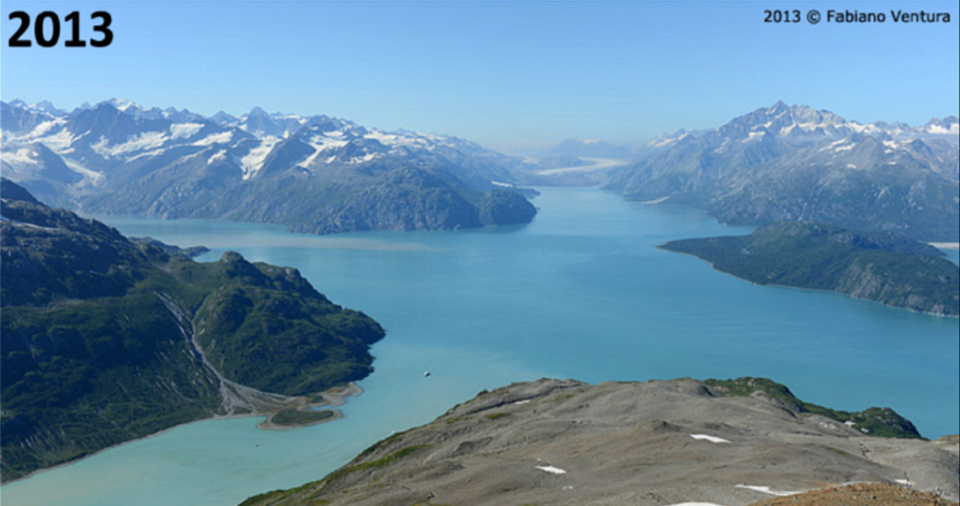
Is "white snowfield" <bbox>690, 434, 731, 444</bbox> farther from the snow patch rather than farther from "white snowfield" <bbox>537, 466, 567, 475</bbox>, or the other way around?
the snow patch

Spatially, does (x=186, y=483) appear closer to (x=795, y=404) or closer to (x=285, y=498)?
(x=285, y=498)

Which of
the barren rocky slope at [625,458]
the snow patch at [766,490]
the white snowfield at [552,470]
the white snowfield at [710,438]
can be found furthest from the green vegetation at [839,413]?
the snow patch at [766,490]

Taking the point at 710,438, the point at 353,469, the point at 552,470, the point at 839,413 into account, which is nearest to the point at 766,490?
the point at 552,470

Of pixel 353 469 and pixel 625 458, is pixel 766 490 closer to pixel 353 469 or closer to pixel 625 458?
pixel 625 458

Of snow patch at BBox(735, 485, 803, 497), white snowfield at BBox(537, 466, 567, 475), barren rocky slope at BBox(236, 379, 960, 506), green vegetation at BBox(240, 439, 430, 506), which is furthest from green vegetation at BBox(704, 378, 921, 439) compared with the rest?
snow patch at BBox(735, 485, 803, 497)

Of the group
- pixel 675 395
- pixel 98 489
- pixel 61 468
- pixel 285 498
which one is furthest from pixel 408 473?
pixel 61 468

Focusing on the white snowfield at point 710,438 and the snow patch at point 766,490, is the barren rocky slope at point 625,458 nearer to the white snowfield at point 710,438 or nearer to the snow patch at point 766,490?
the snow patch at point 766,490
